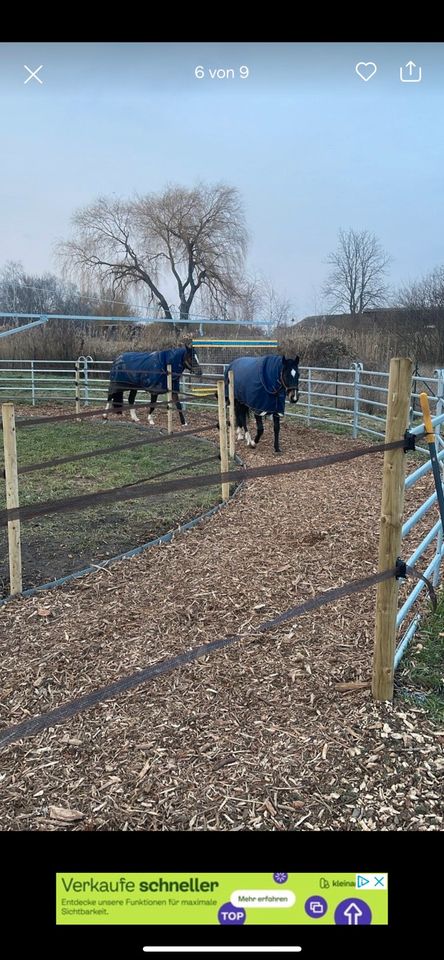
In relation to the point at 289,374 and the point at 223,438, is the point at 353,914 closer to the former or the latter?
the point at 223,438

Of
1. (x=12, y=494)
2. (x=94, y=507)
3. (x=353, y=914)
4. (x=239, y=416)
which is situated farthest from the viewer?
(x=239, y=416)

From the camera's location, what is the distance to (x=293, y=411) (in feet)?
35.3

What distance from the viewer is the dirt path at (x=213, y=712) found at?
1.56 meters

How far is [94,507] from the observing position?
4680 mm

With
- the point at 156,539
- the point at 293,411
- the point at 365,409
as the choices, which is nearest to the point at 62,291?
the point at 293,411

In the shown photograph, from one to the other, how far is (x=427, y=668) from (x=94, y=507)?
316cm

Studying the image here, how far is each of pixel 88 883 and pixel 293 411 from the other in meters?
10.2

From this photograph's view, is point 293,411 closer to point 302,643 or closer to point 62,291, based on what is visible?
point 62,291

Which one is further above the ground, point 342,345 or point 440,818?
point 342,345

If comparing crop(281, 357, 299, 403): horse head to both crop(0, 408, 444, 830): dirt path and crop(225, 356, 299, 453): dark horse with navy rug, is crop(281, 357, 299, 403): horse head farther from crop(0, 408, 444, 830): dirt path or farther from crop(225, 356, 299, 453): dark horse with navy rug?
crop(0, 408, 444, 830): dirt path

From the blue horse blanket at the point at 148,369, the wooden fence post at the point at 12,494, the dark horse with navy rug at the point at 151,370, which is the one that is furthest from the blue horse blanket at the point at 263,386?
the wooden fence post at the point at 12,494

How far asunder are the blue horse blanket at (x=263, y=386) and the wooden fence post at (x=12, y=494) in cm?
437

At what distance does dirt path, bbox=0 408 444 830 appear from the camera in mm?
1560

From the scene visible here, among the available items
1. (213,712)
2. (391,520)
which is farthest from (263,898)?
(391,520)
